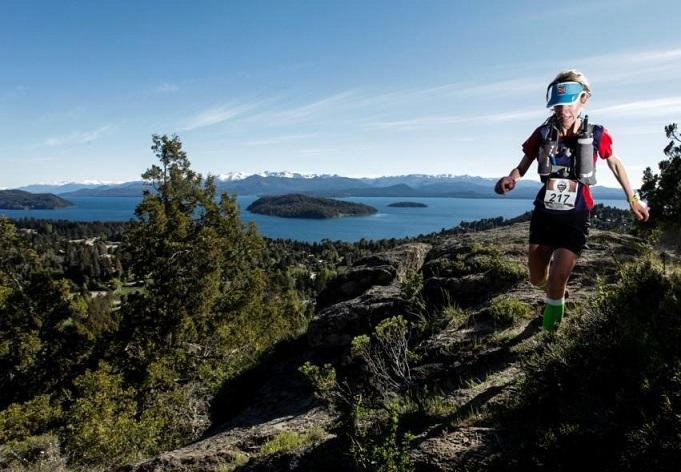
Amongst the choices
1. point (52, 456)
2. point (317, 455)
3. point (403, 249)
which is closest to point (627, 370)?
point (317, 455)

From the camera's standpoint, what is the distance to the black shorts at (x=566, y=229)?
480cm

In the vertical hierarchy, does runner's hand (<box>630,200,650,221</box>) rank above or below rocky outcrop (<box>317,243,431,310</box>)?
above

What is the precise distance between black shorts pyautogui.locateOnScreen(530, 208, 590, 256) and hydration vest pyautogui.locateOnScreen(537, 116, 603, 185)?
400mm

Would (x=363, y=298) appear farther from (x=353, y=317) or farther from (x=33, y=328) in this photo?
(x=33, y=328)

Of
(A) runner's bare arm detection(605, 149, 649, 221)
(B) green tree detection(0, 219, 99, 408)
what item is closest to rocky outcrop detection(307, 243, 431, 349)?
(A) runner's bare arm detection(605, 149, 649, 221)

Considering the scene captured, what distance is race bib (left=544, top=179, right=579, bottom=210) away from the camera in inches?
187

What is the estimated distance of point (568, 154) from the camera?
4.77 m

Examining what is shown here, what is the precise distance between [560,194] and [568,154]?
1.48ft

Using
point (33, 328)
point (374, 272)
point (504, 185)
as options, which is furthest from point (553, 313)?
point (33, 328)

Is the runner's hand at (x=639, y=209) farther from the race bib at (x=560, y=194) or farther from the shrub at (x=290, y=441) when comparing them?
the shrub at (x=290, y=441)

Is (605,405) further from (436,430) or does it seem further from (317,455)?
(317,455)

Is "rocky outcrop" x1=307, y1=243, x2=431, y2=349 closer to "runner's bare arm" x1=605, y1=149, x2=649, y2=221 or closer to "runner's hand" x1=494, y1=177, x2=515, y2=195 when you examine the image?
"runner's hand" x1=494, y1=177, x2=515, y2=195

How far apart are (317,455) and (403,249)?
9.82 m

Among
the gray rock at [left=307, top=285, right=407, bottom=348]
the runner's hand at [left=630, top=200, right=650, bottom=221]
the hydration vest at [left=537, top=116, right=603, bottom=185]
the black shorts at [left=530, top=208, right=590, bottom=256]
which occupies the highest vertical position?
the hydration vest at [left=537, top=116, right=603, bottom=185]
